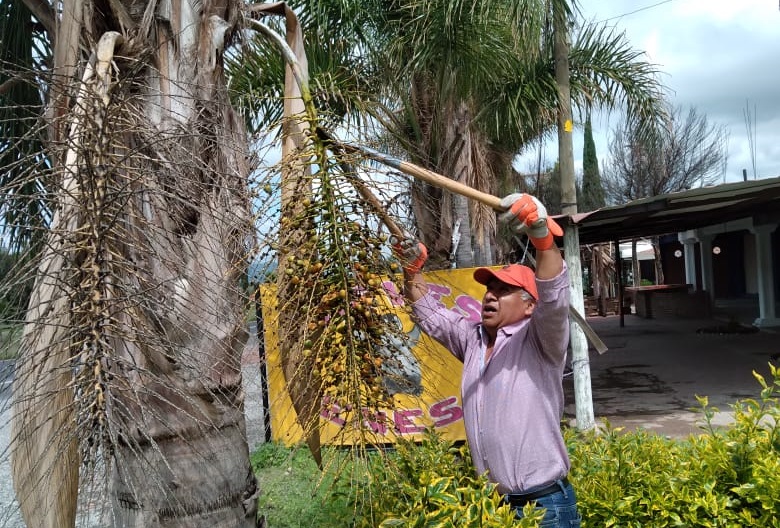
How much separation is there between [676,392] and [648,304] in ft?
43.9

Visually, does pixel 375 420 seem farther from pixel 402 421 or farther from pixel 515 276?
pixel 515 276

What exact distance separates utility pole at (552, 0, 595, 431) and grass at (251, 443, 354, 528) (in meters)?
2.98

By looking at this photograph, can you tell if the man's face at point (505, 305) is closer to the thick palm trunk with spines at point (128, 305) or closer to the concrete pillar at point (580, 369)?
the thick palm trunk with spines at point (128, 305)

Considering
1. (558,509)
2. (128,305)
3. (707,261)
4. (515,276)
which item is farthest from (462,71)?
(707,261)

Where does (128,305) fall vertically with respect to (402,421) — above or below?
above

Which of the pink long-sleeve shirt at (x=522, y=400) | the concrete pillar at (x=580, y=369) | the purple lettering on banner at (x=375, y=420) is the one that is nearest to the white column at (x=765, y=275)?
the concrete pillar at (x=580, y=369)

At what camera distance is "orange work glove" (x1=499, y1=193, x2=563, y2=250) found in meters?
2.31

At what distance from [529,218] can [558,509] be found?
4.11 ft

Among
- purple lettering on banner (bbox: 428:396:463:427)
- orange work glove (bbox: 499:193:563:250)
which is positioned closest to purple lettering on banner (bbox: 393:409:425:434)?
purple lettering on banner (bbox: 428:396:463:427)

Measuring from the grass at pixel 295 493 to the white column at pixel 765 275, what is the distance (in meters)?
A: 13.9

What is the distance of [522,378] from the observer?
8.50 feet

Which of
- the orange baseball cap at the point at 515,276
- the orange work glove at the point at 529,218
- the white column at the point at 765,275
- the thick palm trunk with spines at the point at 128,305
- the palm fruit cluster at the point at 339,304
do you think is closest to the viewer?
the thick palm trunk with spines at the point at 128,305

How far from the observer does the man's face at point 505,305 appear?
2725 millimetres

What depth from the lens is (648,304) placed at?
851 inches
